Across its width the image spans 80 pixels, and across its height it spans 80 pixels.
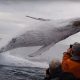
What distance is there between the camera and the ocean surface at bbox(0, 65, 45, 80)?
15.5 metres

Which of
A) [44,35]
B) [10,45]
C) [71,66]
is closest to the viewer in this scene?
[71,66]

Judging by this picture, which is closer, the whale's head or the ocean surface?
the ocean surface

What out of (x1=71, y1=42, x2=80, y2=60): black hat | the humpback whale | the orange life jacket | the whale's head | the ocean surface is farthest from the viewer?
the whale's head

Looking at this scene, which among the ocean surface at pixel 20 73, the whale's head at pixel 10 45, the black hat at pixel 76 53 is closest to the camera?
the black hat at pixel 76 53

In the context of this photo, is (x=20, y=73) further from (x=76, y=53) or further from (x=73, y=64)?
(x=73, y=64)

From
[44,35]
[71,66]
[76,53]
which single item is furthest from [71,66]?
[44,35]

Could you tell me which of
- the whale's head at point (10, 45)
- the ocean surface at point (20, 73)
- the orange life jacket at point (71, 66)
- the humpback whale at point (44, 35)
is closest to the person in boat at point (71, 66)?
the orange life jacket at point (71, 66)

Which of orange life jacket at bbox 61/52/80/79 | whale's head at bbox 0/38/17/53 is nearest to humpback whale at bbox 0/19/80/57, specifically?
whale's head at bbox 0/38/17/53

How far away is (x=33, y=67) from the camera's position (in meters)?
19.6

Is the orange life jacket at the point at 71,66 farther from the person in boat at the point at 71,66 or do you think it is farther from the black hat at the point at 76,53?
the black hat at the point at 76,53

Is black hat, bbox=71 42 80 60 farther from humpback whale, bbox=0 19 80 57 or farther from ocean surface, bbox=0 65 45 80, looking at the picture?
humpback whale, bbox=0 19 80 57

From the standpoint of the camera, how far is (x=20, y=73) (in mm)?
16859

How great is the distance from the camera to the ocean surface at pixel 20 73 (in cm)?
1547

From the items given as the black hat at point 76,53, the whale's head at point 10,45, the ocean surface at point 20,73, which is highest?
the whale's head at point 10,45
